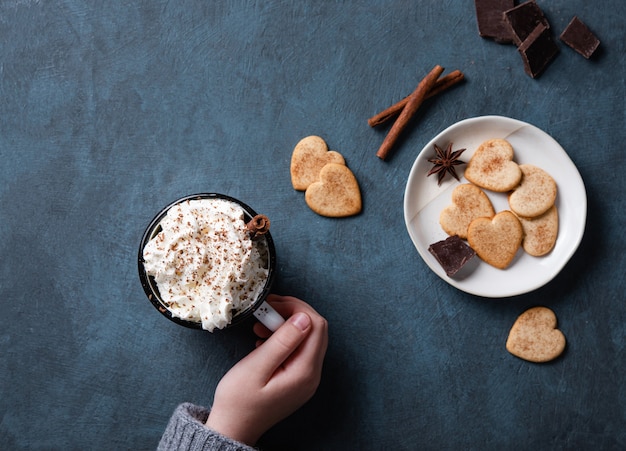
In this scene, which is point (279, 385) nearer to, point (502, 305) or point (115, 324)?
point (115, 324)

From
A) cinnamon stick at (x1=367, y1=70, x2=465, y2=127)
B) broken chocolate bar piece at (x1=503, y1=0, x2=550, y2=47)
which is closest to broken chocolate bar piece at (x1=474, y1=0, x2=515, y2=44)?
broken chocolate bar piece at (x1=503, y1=0, x2=550, y2=47)

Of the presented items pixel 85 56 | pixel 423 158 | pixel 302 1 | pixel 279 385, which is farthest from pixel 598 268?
pixel 85 56

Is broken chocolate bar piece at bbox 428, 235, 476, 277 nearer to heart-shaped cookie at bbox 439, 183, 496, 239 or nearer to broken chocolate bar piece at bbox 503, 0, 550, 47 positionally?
heart-shaped cookie at bbox 439, 183, 496, 239

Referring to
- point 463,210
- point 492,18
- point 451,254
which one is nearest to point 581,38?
point 492,18

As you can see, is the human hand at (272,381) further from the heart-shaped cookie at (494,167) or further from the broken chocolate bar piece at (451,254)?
the heart-shaped cookie at (494,167)

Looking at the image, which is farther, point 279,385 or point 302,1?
point 302,1

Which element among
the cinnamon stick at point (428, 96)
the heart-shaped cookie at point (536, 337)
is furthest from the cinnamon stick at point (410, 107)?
the heart-shaped cookie at point (536, 337)

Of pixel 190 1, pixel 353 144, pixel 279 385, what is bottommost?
pixel 279 385
